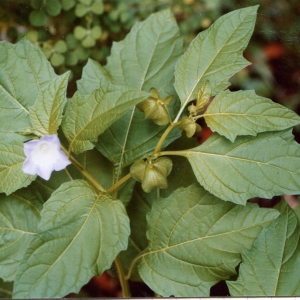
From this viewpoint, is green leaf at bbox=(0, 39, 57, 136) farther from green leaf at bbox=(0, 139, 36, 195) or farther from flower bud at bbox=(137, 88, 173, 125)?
flower bud at bbox=(137, 88, 173, 125)

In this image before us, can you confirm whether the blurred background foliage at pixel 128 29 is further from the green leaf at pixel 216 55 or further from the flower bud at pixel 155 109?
the flower bud at pixel 155 109

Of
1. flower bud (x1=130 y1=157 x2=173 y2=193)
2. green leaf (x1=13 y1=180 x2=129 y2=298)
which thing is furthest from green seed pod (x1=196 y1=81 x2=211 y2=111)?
green leaf (x1=13 y1=180 x2=129 y2=298)

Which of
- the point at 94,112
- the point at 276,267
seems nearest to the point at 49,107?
the point at 94,112

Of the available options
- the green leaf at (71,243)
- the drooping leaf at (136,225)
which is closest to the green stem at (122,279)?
the drooping leaf at (136,225)

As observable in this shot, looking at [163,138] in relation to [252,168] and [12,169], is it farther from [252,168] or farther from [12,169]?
[12,169]

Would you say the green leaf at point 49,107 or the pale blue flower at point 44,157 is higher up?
the green leaf at point 49,107

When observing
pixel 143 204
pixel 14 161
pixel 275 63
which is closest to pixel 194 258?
pixel 143 204
